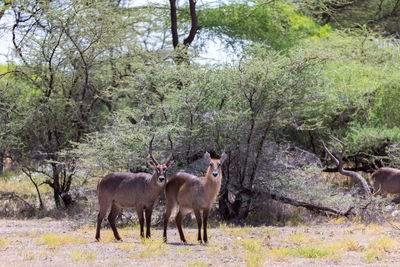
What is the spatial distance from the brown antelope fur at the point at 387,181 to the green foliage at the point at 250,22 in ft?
27.0

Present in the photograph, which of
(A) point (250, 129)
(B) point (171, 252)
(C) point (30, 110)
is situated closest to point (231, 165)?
(A) point (250, 129)

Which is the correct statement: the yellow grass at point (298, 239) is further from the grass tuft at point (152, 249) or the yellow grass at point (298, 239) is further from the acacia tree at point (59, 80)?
the acacia tree at point (59, 80)

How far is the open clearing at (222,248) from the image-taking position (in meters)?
8.16

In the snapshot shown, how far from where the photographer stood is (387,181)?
551 inches

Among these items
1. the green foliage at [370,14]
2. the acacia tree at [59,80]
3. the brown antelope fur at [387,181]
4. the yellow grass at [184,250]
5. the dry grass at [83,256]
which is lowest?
the yellow grass at [184,250]

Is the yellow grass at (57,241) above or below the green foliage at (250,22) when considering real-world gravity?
below

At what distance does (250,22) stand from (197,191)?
41.3ft

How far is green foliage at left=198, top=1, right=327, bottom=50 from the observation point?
20.8m

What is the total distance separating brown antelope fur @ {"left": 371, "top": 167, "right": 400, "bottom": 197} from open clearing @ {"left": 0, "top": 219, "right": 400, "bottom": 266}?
2.23m

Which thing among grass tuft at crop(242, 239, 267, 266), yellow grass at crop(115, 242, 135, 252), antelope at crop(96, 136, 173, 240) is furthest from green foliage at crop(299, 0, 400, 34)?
yellow grass at crop(115, 242, 135, 252)

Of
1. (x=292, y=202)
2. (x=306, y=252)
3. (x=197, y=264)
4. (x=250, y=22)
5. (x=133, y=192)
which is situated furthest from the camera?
(x=250, y=22)

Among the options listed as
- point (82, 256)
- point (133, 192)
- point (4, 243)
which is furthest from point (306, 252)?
point (4, 243)

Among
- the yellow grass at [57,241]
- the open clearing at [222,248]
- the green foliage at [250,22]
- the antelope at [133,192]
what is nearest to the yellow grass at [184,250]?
the open clearing at [222,248]

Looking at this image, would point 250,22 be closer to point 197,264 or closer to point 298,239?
point 298,239
